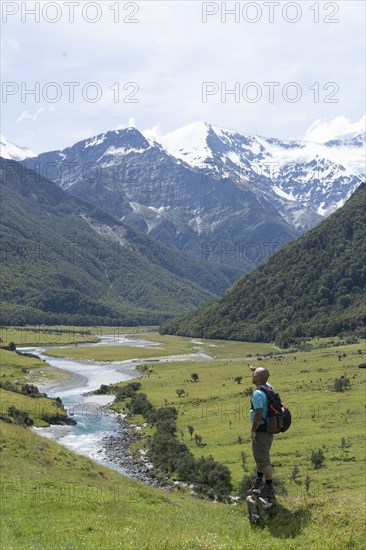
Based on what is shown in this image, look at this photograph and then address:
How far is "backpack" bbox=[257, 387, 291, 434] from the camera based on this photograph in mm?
15703

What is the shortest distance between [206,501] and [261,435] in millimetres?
37295

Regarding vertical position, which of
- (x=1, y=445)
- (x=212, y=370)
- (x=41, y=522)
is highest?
(x=41, y=522)

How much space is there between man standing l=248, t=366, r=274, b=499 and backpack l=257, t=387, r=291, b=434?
0.12 metres

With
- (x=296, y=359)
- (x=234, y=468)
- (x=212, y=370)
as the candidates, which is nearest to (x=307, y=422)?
(x=234, y=468)

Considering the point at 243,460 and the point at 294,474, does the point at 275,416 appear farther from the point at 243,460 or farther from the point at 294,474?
the point at 243,460

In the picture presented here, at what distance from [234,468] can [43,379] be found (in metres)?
85.0

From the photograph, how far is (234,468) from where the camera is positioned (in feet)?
208

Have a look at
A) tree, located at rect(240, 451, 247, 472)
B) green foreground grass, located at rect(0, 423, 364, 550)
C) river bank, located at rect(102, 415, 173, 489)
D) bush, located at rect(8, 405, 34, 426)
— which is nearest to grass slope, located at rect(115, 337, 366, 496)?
tree, located at rect(240, 451, 247, 472)

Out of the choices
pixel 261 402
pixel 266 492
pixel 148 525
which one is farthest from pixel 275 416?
pixel 148 525

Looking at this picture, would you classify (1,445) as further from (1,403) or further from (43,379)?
(43,379)

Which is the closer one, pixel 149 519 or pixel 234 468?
pixel 149 519

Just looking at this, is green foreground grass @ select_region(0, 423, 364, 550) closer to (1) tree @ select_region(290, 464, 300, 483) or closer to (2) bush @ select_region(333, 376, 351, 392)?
(1) tree @ select_region(290, 464, 300, 483)

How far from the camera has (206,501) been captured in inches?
1953

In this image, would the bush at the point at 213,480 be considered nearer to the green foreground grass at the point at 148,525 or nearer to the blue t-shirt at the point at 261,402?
the green foreground grass at the point at 148,525
